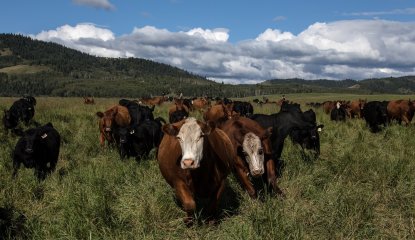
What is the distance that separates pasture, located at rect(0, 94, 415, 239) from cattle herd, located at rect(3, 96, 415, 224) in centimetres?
34

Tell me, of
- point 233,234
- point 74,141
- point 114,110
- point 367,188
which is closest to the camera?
point 233,234

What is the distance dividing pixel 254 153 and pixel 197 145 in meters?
1.51

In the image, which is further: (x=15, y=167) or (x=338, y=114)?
(x=338, y=114)

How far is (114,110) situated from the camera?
1427 centimetres

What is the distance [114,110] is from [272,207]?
32.5 feet

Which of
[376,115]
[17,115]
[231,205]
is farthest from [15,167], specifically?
[376,115]

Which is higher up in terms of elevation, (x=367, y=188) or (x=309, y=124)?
(x=309, y=124)

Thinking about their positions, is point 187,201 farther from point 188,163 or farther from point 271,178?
point 271,178

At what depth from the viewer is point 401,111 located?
20.1 metres

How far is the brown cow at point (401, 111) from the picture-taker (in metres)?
19.9

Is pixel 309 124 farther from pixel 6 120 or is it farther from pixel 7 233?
pixel 6 120

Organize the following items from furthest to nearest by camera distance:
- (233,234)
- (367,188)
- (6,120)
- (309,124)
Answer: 1. (6,120)
2. (309,124)
3. (367,188)
4. (233,234)

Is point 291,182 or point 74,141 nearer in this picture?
point 291,182

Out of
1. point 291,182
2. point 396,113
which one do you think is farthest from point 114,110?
point 396,113
